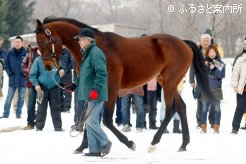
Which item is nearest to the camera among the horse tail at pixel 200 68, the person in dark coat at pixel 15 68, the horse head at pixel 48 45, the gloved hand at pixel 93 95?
the gloved hand at pixel 93 95

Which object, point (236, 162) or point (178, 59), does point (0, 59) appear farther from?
point (236, 162)

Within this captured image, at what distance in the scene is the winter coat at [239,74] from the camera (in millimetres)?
9648

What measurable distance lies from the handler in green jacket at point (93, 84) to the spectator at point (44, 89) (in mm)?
3291

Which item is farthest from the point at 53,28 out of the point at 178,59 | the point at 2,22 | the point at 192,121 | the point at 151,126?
the point at 2,22

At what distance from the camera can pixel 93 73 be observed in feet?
20.2

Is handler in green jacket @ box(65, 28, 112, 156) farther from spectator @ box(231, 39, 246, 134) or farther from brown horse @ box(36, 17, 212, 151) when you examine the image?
spectator @ box(231, 39, 246, 134)

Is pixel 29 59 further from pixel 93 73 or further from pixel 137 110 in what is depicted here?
pixel 93 73

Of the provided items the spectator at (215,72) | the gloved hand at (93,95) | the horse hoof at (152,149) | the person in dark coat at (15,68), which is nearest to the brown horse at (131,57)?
the horse hoof at (152,149)

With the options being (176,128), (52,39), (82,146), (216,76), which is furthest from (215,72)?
(52,39)

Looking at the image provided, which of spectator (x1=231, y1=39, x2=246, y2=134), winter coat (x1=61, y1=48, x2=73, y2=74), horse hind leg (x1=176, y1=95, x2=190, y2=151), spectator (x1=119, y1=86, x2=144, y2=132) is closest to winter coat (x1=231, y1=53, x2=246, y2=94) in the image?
spectator (x1=231, y1=39, x2=246, y2=134)

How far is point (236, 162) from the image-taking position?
5.85 metres

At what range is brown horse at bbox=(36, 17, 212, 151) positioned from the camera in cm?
656

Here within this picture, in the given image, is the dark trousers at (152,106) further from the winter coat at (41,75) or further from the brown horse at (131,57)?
the brown horse at (131,57)

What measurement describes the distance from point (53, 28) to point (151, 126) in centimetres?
445
